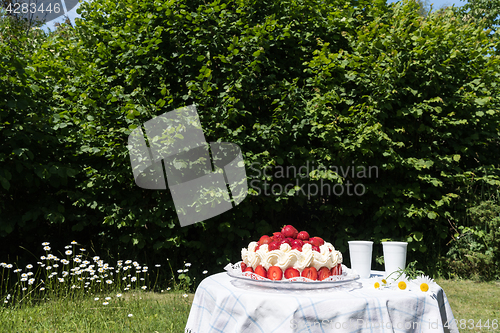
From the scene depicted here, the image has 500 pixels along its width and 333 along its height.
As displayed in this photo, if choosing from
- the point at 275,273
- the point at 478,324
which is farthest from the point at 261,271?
the point at 478,324

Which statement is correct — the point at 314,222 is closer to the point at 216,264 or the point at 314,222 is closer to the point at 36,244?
the point at 216,264

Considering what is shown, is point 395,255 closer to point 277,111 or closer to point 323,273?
point 323,273

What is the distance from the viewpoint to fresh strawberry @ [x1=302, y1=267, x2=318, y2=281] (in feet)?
4.50

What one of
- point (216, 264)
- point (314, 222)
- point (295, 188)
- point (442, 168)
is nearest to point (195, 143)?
point (295, 188)

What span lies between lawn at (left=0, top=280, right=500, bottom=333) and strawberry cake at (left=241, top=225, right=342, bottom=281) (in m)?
1.51

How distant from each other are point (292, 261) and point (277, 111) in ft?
9.10

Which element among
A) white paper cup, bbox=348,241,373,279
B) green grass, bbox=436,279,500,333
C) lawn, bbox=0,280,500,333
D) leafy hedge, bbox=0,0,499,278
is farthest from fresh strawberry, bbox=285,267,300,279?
leafy hedge, bbox=0,0,499,278

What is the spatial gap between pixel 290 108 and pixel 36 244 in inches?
134

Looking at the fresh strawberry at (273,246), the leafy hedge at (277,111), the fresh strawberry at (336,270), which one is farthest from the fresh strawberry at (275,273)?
the leafy hedge at (277,111)

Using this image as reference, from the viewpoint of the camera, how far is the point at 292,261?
1399 mm

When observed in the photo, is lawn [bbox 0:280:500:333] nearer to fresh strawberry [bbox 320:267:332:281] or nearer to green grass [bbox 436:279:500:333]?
green grass [bbox 436:279:500:333]

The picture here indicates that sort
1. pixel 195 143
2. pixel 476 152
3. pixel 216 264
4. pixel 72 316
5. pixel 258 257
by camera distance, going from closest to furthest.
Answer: pixel 258 257
pixel 72 316
pixel 195 143
pixel 216 264
pixel 476 152

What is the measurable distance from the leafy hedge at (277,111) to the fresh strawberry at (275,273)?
→ 2.53 metres

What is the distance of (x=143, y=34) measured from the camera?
4004mm
